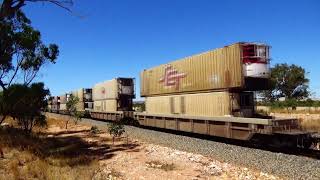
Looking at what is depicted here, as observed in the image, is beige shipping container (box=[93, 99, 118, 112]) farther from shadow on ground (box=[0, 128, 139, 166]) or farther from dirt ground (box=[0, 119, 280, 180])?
dirt ground (box=[0, 119, 280, 180])

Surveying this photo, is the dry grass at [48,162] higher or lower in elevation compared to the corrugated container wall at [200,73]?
lower

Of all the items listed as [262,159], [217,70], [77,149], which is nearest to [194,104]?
[217,70]

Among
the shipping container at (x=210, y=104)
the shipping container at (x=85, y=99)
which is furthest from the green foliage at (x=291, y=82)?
the shipping container at (x=210, y=104)

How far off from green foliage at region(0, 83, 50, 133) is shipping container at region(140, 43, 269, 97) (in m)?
8.45

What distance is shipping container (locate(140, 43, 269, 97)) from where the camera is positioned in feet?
54.5

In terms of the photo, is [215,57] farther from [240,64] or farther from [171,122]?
[171,122]

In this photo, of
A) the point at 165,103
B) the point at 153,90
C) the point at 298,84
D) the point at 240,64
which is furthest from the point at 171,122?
the point at 298,84

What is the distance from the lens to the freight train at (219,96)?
48.7ft

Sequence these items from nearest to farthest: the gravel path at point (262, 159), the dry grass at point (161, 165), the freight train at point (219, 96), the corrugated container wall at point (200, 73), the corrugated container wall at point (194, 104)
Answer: the gravel path at point (262, 159)
the dry grass at point (161, 165)
the freight train at point (219, 96)
the corrugated container wall at point (200, 73)
the corrugated container wall at point (194, 104)

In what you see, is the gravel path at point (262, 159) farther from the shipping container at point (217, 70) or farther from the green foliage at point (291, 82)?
the green foliage at point (291, 82)

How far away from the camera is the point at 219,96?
18.5 metres

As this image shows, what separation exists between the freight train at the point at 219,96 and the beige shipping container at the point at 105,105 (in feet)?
19.5

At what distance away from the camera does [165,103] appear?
24.8 metres

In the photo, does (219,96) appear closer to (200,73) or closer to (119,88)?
(200,73)
